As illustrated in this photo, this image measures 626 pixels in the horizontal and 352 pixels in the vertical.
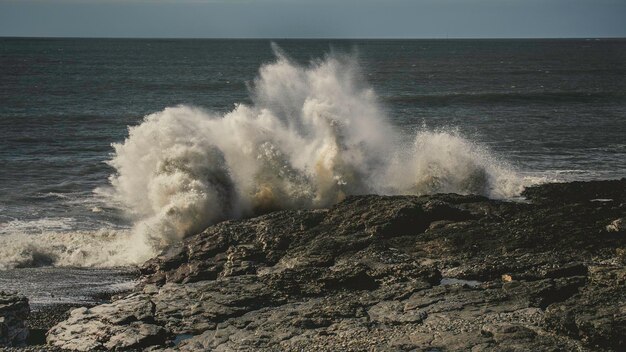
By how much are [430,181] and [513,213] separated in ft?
18.5

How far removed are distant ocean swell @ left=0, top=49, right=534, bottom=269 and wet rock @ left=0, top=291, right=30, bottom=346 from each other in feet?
16.7

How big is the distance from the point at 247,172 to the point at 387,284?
8.72m

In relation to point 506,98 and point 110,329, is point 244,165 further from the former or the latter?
point 506,98

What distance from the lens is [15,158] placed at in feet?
111

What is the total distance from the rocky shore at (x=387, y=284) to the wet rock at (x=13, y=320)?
19.9 inches

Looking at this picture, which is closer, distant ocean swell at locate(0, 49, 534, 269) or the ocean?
distant ocean swell at locate(0, 49, 534, 269)

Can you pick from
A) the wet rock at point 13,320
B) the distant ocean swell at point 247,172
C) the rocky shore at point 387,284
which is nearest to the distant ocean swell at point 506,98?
the distant ocean swell at point 247,172

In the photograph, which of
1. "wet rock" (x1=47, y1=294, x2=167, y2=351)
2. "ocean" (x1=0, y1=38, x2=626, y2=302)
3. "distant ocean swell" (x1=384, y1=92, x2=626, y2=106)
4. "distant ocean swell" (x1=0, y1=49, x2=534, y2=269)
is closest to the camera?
"wet rock" (x1=47, y1=294, x2=167, y2=351)

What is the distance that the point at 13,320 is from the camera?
1328 cm

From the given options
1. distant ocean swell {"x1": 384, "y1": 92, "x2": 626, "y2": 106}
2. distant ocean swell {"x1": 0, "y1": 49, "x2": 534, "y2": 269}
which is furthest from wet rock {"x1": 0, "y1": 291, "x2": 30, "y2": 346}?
distant ocean swell {"x1": 384, "y1": 92, "x2": 626, "y2": 106}

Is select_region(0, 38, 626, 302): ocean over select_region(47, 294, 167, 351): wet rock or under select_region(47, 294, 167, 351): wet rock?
over

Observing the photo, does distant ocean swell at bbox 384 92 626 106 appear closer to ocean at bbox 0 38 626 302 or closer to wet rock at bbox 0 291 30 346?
ocean at bbox 0 38 626 302

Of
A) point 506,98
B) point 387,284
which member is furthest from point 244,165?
point 506,98

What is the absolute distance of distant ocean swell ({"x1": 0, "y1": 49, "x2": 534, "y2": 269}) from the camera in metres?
20.0
